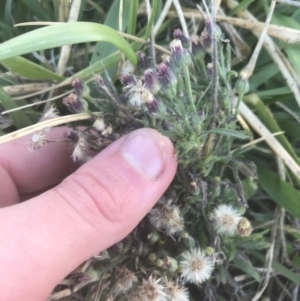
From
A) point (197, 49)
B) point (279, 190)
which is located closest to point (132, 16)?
point (197, 49)

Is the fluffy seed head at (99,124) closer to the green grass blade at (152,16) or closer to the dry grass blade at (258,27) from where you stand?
the green grass blade at (152,16)

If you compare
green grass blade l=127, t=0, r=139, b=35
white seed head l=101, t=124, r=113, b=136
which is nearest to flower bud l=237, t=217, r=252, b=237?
white seed head l=101, t=124, r=113, b=136

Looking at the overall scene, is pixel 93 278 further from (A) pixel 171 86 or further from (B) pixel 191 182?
(A) pixel 171 86

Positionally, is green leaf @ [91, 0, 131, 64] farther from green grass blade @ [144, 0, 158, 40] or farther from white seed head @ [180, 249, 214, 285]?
white seed head @ [180, 249, 214, 285]

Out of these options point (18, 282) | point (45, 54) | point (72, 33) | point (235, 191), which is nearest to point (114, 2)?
point (45, 54)

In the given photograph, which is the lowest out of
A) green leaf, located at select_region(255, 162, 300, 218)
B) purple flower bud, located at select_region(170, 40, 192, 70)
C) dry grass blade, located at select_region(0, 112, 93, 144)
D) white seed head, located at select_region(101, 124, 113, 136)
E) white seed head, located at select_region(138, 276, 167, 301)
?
green leaf, located at select_region(255, 162, 300, 218)

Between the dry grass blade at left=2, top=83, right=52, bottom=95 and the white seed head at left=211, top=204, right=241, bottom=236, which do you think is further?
the dry grass blade at left=2, top=83, right=52, bottom=95

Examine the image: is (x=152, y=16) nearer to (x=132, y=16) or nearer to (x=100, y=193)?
(x=132, y=16)

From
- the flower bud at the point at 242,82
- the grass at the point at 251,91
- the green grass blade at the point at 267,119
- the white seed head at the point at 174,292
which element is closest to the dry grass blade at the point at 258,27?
the grass at the point at 251,91
